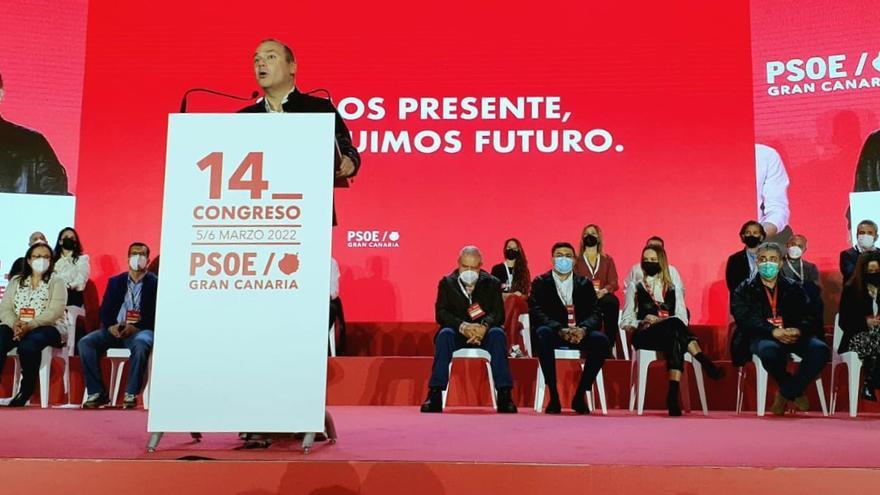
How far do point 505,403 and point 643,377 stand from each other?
84 cm

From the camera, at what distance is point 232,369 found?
254cm

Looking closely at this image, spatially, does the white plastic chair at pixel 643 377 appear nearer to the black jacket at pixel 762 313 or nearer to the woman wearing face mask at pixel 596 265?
the black jacket at pixel 762 313

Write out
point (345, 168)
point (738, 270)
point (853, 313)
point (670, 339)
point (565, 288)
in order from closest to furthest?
1. point (345, 168)
2. point (670, 339)
3. point (853, 313)
4. point (565, 288)
5. point (738, 270)

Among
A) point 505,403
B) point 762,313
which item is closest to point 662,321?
point 762,313

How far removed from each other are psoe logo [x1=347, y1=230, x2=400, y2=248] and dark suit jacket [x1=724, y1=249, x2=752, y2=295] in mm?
2636

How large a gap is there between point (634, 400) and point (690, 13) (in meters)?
3.50

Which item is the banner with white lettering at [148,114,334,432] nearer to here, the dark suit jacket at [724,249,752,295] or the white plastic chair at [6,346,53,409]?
the white plastic chair at [6,346,53,409]

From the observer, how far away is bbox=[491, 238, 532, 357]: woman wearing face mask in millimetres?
6152

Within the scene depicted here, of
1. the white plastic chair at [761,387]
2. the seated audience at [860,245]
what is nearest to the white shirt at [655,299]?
the white plastic chair at [761,387]

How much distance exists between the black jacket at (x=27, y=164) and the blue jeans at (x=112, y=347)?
87.6 inches

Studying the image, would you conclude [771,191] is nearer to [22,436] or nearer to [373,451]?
[373,451]

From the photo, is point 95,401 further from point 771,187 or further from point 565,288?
point 771,187

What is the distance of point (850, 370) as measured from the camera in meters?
4.89

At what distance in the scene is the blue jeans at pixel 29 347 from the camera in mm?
5016
